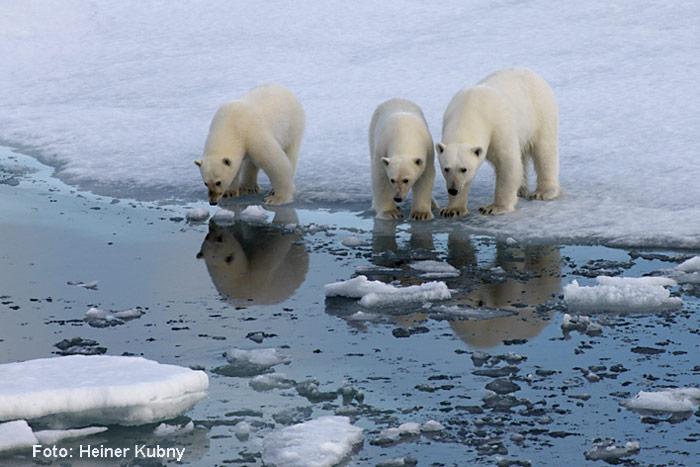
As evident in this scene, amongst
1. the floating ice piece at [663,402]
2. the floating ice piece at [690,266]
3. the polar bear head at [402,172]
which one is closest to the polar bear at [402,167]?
the polar bear head at [402,172]

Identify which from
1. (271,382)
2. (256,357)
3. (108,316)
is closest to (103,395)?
(271,382)

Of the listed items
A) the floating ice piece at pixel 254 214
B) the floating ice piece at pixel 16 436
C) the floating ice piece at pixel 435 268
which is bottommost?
the floating ice piece at pixel 435 268

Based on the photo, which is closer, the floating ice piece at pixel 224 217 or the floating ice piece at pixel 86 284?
the floating ice piece at pixel 86 284

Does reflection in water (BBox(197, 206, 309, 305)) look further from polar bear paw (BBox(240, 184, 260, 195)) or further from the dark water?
polar bear paw (BBox(240, 184, 260, 195))

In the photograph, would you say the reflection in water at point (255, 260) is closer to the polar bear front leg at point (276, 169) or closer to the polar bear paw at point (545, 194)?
the polar bear front leg at point (276, 169)

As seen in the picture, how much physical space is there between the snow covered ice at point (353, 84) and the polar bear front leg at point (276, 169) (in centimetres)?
20

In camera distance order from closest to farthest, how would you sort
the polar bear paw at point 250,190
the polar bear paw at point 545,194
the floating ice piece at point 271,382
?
the floating ice piece at point 271,382
the polar bear paw at point 545,194
the polar bear paw at point 250,190

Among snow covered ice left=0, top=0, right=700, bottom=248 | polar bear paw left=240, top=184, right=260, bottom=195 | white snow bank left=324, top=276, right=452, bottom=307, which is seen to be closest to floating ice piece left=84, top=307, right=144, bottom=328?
white snow bank left=324, top=276, right=452, bottom=307

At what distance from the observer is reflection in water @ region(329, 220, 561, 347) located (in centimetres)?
525

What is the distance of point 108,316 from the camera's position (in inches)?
215

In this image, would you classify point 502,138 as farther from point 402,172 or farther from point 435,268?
point 435,268

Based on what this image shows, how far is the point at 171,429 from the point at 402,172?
3753 mm

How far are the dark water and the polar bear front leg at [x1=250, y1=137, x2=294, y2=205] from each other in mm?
567

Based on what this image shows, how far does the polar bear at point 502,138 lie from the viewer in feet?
25.0
